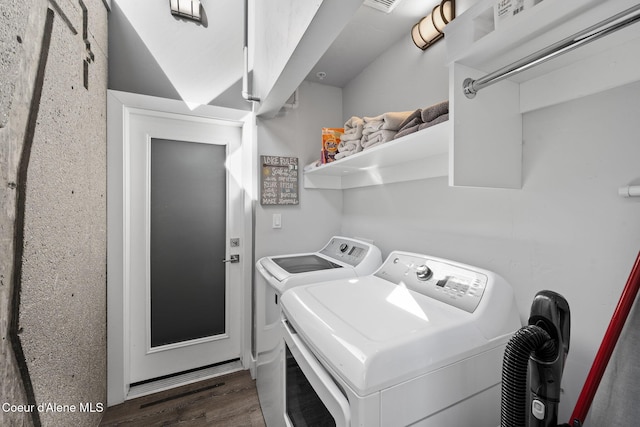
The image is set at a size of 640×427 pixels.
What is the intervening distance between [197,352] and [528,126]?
258 cm

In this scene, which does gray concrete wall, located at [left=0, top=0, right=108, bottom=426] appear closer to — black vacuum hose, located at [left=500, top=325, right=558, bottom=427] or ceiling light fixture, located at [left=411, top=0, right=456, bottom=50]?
black vacuum hose, located at [left=500, top=325, right=558, bottom=427]

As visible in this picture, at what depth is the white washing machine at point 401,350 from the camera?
702 millimetres

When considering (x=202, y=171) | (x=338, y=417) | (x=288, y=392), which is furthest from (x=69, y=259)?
(x=338, y=417)

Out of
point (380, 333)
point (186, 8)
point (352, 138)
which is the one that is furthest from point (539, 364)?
point (186, 8)

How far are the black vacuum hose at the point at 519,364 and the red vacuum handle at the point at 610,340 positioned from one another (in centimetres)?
19

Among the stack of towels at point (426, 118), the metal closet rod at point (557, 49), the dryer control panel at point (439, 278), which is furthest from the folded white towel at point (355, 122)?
the dryer control panel at point (439, 278)

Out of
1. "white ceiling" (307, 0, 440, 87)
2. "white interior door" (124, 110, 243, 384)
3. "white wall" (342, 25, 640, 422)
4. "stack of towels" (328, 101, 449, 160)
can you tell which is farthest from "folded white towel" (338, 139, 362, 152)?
"white interior door" (124, 110, 243, 384)

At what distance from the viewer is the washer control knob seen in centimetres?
119

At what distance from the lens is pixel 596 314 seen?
89 cm

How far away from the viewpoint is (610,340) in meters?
0.71

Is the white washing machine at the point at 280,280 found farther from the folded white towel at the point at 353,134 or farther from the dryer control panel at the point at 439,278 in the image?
the folded white towel at the point at 353,134

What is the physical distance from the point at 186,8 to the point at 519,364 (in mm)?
2642

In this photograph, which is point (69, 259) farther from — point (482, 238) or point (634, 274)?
point (634, 274)

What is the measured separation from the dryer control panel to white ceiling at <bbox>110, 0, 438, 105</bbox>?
4.76 ft
